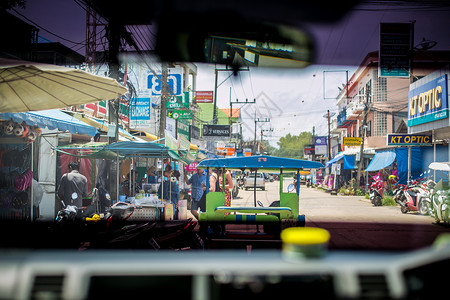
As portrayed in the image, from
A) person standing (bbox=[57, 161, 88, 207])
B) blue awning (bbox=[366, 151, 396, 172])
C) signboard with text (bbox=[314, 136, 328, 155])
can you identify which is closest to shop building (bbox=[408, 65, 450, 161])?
blue awning (bbox=[366, 151, 396, 172])

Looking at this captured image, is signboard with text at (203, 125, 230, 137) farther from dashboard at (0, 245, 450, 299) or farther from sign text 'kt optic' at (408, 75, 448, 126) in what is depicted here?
dashboard at (0, 245, 450, 299)

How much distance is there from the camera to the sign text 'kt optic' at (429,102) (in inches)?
526

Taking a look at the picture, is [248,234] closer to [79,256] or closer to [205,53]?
[205,53]

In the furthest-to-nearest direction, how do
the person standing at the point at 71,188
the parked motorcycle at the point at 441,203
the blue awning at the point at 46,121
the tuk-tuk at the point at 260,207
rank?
1. the parked motorcycle at the point at 441,203
2. the person standing at the point at 71,188
3. the blue awning at the point at 46,121
4. the tuk-tuk at the point at 260,207

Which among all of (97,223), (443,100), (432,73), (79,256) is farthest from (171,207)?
(432,73)

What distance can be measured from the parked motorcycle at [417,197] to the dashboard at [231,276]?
1340cm

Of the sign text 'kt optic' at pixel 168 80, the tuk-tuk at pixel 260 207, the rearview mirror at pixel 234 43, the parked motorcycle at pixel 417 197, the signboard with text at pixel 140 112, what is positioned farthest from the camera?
the signboard with text at pixel 140 112

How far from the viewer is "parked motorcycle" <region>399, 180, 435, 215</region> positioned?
14214mm

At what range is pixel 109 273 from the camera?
1917 mm

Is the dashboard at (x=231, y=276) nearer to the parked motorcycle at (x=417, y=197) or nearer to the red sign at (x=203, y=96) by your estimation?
the parked motorcycle at (x=417, y=197)

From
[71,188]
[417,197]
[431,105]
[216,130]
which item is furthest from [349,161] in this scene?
[71,188]

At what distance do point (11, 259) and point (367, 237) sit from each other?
29.8 ft

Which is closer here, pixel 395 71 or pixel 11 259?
pixel 11 259

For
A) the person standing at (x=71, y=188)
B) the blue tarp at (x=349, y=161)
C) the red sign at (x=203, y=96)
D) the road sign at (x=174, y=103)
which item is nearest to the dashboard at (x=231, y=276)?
the person standing at (x=71, y=188)
